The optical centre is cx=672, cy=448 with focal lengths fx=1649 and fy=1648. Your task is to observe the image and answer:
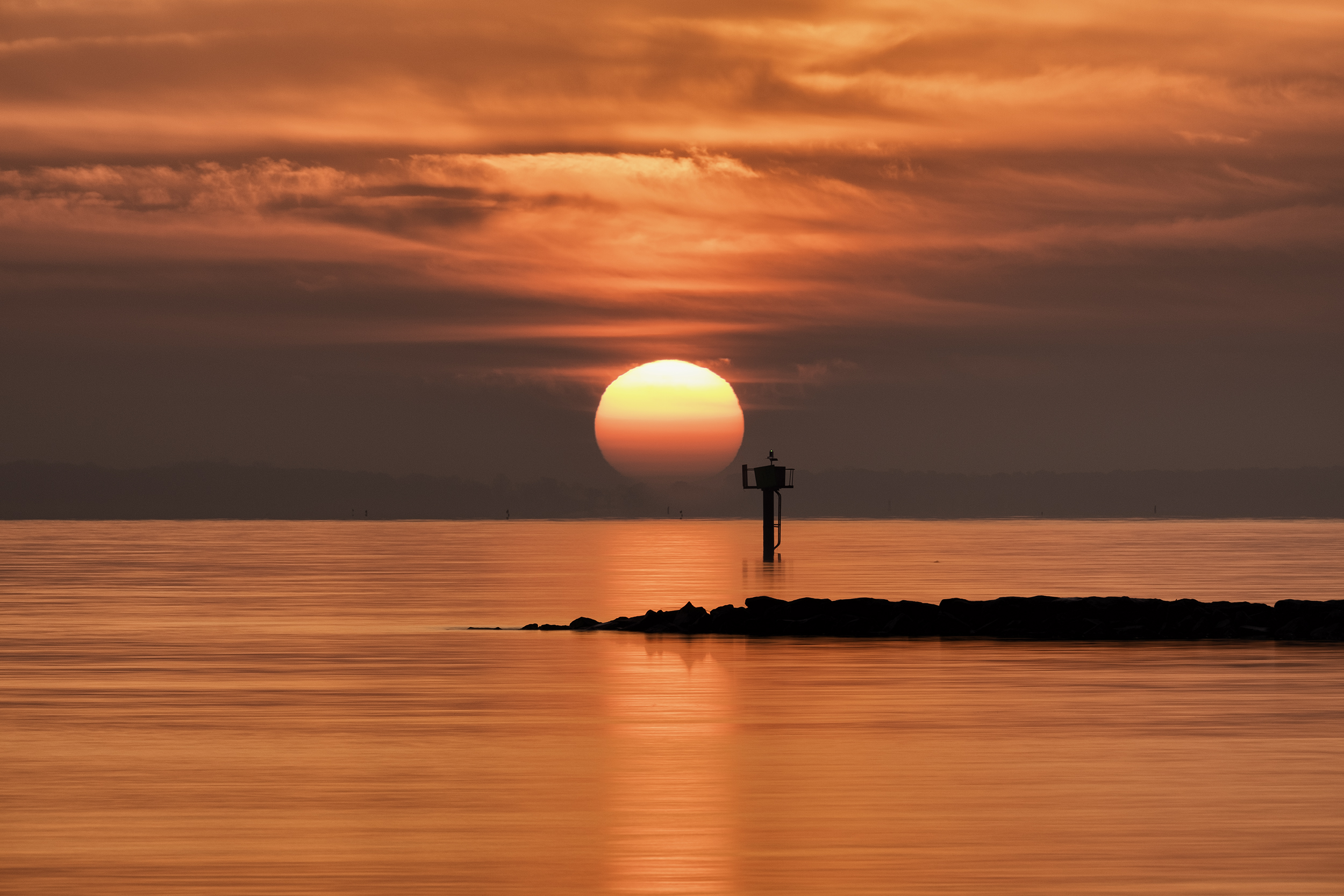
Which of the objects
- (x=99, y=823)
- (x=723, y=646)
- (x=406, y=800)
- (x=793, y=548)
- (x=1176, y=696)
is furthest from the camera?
(x=793, y=548)

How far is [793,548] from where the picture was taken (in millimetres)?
154875

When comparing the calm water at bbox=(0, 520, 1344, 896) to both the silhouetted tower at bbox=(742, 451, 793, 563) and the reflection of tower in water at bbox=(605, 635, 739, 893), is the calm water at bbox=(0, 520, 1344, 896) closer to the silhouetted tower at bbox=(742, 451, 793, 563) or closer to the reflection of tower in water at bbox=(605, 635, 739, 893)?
the reflection of tower in water at bbox=(605, 635, 739, 893)

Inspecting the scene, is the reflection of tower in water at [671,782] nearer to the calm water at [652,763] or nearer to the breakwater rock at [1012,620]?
the calm water at [652,763]

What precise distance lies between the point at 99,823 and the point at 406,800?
319 cm

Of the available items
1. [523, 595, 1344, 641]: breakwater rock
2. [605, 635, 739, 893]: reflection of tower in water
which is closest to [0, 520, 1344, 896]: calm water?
[605, 635, 739, 893]: reflection of tower in water

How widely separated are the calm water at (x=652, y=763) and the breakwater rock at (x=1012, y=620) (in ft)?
7.09

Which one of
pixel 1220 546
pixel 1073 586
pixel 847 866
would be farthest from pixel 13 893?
pixel 1220 546

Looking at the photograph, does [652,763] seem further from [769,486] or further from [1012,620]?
[769,486]

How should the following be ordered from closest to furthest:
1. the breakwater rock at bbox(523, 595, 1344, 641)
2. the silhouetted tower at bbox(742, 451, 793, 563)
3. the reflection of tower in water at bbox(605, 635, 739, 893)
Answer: the reflection of tower in water at bbox(605, 635, 739, 893) → the breakwater rock at bbox(523, 595, 1344, 641) → the silhouetted tower at bbox(742, 451, 793, 563)

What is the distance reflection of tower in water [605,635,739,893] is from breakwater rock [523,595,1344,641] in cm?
1100

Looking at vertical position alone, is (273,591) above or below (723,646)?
above

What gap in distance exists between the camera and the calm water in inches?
583

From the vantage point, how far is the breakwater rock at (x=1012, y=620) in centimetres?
4422

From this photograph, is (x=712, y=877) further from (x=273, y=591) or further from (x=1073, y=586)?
(x=1073, y=586)
